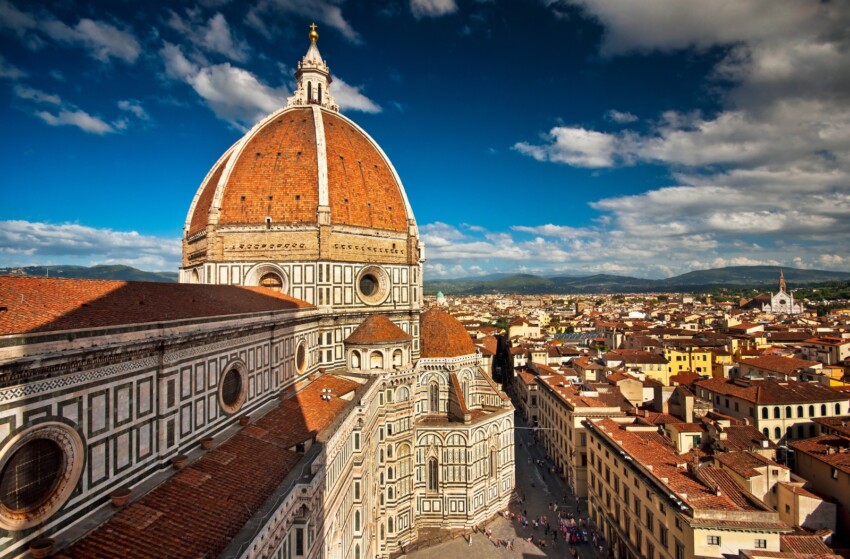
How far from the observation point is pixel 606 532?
27.8 m

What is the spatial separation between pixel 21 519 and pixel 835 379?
54643 millimetres

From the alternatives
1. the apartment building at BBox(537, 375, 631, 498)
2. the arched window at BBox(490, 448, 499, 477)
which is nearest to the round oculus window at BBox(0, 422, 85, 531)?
the arched window at BBox(490, 448, 499, 477)

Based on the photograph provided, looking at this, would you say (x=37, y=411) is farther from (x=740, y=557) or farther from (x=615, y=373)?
(x=615, y=373)

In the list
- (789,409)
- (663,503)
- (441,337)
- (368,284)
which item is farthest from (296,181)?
(789,409)

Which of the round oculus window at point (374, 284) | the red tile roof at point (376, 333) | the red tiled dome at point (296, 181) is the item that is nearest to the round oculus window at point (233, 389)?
the red tile roof at point (376, 333)

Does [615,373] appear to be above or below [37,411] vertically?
below

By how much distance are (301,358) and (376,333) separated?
168 inches

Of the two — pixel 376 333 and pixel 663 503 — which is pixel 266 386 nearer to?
pixel 376 333

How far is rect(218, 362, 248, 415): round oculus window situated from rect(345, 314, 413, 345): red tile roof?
379 inches

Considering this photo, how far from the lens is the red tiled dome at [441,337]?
32.8m

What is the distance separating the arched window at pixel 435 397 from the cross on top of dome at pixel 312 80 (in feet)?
67.0

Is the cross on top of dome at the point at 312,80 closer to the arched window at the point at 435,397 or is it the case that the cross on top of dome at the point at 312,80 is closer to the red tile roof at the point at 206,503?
the arched window at the point at 435,397

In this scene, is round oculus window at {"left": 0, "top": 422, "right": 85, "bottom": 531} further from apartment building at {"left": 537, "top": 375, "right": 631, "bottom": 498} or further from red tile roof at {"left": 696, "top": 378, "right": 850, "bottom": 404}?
red tile roof at {"left": 696, "top": 378, "right": 850, "bottom": 404}

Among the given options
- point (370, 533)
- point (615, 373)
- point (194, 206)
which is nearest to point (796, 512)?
point (370, 533)
